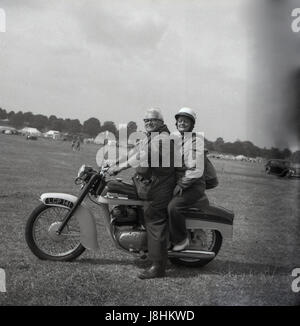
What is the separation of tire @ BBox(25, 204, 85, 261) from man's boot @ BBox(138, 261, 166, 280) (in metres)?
0.82

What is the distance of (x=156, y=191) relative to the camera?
493cm

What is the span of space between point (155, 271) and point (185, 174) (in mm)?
1130

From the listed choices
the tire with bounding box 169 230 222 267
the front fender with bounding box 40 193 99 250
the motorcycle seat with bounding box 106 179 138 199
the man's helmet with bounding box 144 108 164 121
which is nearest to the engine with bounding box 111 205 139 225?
the motorcycle seat with bounding box 106 179 138 199

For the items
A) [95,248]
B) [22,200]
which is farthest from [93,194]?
[22,200]

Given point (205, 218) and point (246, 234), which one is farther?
point (246, 234)

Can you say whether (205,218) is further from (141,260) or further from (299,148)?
(299,148)

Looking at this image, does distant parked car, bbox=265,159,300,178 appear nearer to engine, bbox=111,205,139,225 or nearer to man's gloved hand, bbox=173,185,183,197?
man's gloved hand, bbox=173,185,183,197

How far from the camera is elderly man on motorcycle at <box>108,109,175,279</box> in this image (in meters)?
4.85

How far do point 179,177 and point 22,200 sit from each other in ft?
16.2

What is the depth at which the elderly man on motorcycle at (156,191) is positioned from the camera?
4848 millimetres

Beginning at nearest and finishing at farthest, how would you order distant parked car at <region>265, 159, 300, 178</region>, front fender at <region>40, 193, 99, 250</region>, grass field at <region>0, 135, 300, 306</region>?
1. grass field at <region>0, 135, 300, 306</region>
2. front fender at <region>40, 193, 99, 250</region>
3. distant parked car at <region>265, 159, 300, 178</region>

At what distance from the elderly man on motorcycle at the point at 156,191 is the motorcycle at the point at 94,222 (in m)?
0.14
